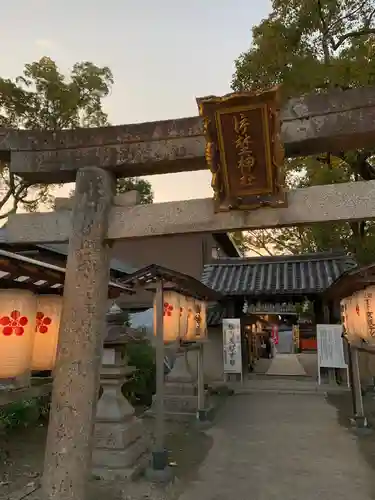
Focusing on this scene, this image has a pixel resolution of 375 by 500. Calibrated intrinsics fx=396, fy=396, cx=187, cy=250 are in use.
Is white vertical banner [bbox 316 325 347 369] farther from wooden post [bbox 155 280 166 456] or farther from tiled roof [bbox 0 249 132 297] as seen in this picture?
Answer: tiled roof [bbox 0 249 132 297]

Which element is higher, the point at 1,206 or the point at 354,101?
the point at 1,206

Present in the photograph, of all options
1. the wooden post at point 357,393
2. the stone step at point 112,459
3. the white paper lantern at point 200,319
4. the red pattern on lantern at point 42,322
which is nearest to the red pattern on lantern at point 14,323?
the red pattern on lantern at point 42,322

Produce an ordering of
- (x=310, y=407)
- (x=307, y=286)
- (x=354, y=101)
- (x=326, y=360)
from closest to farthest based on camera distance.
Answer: (x=354, y=101) < (x=310, y=407) < (x=326, y=360) < (x=307, y=286)

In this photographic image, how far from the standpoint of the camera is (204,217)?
4523mm

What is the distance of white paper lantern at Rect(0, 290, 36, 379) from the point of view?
382cm

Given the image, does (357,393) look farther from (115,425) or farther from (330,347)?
(115,425)

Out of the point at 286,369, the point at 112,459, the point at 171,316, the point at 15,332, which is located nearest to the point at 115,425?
the point at 112,459

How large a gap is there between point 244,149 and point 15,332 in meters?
3.06

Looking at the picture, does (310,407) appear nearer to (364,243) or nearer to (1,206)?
(364,243)

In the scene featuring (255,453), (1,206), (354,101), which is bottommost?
(255,453)

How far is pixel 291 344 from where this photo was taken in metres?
34.4

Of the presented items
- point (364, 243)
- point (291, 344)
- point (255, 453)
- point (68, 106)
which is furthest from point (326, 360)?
point (291, 344)

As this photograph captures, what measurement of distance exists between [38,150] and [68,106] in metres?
14.9

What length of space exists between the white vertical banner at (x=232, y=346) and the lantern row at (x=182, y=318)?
15.5 ft
